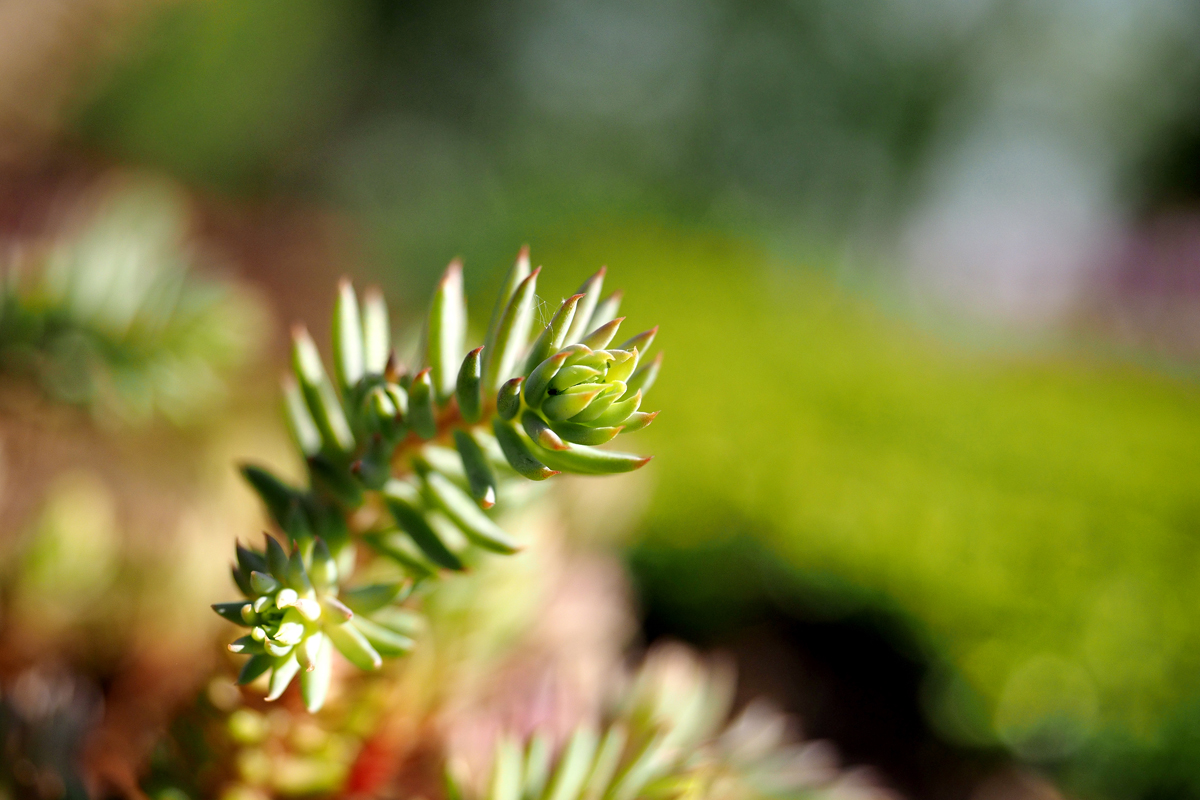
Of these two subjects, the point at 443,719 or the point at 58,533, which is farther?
Result: the point at 58,533

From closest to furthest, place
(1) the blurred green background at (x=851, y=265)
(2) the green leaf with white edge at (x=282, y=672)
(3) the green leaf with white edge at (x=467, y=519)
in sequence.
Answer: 1. (2) the green leaf with white edge at (x=282, y=672)
2. (3) the green leaf with white edge at (x=467, y=519)
3. (1) the blurred green background at (x=851, y=265)

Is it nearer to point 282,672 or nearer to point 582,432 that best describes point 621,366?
point 582,432

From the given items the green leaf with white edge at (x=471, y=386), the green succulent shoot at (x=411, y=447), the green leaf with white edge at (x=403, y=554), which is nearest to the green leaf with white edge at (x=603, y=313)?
the green succulent shoot at (x=411, y=447)

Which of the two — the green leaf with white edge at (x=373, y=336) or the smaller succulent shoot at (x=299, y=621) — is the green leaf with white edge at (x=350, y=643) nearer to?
the smaller succulent shoot at (x=299, y=621)

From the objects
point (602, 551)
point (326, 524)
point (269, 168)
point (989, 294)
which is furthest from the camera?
point (269, 168)

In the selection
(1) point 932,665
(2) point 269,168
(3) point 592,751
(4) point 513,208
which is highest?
(2) point 269,168

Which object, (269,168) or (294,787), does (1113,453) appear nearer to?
(294,787)

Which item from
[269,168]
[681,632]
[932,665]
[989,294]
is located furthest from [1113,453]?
[269,168]
